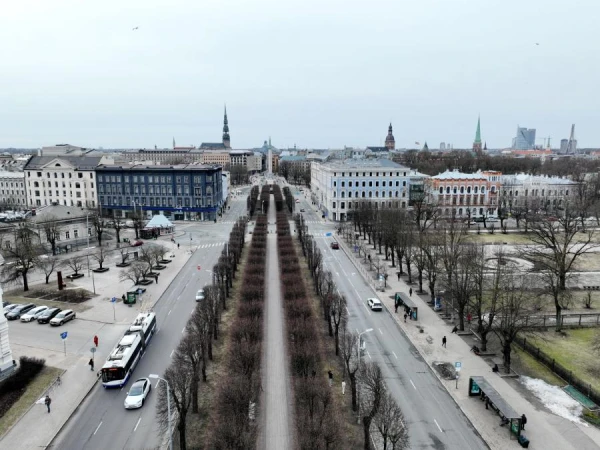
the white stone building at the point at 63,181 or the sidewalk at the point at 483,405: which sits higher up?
the white stone building at the point at 63,181

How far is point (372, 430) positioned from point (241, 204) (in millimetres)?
120672

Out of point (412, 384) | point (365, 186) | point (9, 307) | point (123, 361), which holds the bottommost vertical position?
point (412, 384)

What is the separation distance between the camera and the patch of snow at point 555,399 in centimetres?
2752

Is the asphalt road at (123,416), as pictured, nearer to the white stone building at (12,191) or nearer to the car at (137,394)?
the car at (137,394)

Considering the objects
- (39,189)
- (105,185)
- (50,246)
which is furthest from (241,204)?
(50,246)

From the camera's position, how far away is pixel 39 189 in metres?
113

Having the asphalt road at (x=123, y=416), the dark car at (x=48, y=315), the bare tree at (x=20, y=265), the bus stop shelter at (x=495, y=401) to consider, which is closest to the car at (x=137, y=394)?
the asphalt road at (x=123, y=416)

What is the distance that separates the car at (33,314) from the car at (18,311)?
914 mm

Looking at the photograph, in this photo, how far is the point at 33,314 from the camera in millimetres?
43000

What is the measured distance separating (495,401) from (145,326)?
2732 centimetres

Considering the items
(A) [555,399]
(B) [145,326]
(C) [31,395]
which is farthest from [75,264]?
(A) [555,399]

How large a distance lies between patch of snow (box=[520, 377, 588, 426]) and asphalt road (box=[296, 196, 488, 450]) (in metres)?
6.07

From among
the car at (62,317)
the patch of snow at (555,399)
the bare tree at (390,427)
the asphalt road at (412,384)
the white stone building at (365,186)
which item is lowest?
the asphalt road at (412,384)

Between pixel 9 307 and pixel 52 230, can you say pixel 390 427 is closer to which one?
pixel 9 307
